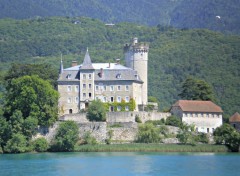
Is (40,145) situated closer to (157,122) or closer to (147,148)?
(147,148)

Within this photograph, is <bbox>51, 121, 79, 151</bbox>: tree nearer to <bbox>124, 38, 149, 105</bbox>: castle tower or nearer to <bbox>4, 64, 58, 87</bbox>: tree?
<bbox>4, 64, 58, 87</bbox>: tree

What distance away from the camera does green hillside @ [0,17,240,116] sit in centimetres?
11419

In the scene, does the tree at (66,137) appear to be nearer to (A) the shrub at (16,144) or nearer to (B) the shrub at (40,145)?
(B) the shrub at (40,145)

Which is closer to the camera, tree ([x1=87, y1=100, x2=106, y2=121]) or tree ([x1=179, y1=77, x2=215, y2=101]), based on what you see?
tree ([x1=87, y1=100, x2=106, y2=121])

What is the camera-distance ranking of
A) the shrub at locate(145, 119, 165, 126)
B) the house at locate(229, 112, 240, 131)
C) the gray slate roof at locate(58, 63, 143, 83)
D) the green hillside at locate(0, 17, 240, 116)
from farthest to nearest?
the green hillside at locate(0, 17, 240, 116)
the house at locate(229, 112, 240, 131)
the gray slate roof at locate(58, 63, 143, 83)
the shrub at locate(145, 119, 165, 126)

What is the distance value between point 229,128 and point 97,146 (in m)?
12.3

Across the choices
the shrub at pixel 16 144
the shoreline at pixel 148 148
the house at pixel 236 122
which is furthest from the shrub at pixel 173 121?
the shrub at pixel 16 144

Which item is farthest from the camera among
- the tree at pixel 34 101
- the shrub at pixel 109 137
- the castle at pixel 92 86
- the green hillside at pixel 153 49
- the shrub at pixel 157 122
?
the green hillside at pixel 153 49

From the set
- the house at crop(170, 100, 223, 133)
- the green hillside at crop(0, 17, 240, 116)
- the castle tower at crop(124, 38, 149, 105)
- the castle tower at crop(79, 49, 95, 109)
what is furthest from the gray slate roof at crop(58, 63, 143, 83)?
the green hillside at crop(0, 17, 240, 116)

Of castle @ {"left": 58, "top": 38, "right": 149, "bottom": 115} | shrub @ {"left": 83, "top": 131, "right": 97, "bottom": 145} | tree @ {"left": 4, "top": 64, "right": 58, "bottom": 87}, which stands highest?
tree @ {"left": 4, "top": 64, "right": 58, "bottom": 87}

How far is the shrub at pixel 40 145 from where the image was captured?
2820 inches

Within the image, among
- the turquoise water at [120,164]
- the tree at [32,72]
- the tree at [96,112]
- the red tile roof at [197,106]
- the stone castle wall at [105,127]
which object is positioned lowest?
the turquoise water at [120,164]

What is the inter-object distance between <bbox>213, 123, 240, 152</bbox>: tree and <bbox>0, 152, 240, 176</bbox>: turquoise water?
3.29 metres

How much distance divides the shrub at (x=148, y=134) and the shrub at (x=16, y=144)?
10786 mm
